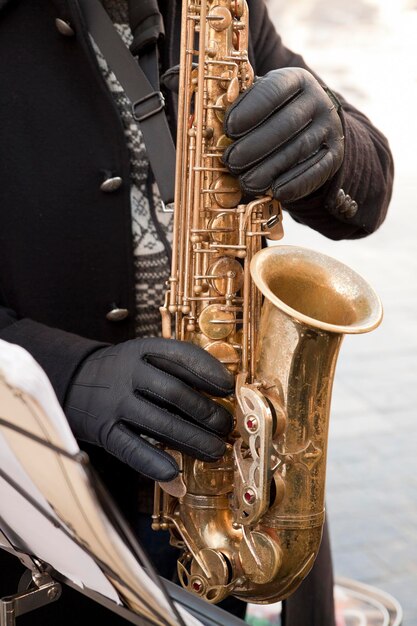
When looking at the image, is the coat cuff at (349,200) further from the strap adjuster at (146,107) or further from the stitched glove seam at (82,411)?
the stitched glove seam at (82,411)

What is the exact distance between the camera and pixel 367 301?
4.84 ft

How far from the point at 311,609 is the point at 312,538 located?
483 millimetres

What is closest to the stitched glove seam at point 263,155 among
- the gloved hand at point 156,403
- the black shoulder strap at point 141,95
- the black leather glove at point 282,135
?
the black leather glove at point 282,135

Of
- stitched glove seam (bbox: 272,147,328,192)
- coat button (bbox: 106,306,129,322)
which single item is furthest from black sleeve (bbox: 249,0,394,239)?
coat button (bbox: 106,306,129,322)

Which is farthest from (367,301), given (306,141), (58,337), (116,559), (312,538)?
(116,559)

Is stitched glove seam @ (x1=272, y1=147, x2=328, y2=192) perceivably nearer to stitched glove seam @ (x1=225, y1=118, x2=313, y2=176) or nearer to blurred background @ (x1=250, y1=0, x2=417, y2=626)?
stitched glove seam @ (x1=225, y1=118, x2=313, y2=176)

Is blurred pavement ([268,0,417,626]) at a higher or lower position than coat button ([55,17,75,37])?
lower

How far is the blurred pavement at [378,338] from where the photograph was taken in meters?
3.21

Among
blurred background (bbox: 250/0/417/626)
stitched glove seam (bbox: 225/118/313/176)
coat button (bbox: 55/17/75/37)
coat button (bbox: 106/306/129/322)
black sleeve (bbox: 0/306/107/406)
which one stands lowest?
blurred background (bbox: 250/0/417/626)

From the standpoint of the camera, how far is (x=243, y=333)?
1489mm

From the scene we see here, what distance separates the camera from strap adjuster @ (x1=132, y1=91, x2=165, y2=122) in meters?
1.60

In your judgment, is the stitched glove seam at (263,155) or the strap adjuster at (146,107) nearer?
the stitched glove seam at (263,155)

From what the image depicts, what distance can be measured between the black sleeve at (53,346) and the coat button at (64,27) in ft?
1.60

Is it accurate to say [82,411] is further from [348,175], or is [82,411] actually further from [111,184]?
[348,175]
